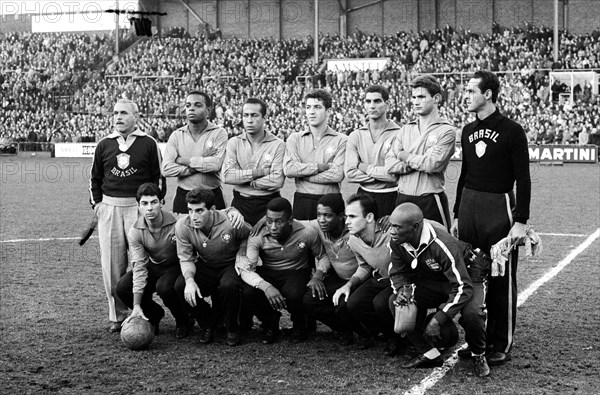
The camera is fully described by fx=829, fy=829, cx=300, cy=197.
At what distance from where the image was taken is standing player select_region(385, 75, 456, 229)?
293 inches

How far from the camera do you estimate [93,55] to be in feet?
167

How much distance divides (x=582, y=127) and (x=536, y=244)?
29.4 metres

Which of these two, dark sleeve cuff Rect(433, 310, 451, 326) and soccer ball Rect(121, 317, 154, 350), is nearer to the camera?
dark sleeve cuff Rect(433, 310, 451, 326)

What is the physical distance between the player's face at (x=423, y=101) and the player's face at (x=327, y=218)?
1.21 metres

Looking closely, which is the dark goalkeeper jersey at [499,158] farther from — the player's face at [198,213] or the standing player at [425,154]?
the player's face at [198,213]

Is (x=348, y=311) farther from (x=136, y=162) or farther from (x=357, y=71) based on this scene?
(x=357, y=71)

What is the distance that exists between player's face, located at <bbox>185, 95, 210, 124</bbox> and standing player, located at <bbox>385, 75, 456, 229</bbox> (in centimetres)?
200

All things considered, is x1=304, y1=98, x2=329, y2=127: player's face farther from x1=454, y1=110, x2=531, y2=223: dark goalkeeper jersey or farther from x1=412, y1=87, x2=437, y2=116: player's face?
x1=454, y1=110, x2=531, y2=223: dark goalkeeper jersey

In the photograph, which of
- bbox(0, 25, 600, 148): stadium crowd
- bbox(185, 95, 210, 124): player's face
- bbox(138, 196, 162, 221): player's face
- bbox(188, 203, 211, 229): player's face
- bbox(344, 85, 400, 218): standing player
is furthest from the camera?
bbox(0, 25, 600, 148): stadium crowd

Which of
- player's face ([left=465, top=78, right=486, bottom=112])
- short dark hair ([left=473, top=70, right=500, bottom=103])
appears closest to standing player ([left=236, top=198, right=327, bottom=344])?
player's face ([left=465, top=78, right=486, bottom=112])

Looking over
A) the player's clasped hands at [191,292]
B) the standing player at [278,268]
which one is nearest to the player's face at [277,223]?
the standing player at [278,268]

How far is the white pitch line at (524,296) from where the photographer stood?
602cm

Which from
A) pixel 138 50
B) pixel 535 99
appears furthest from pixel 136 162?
pixel 138 50

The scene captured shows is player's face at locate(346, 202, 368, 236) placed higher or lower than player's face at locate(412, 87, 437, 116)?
lower
